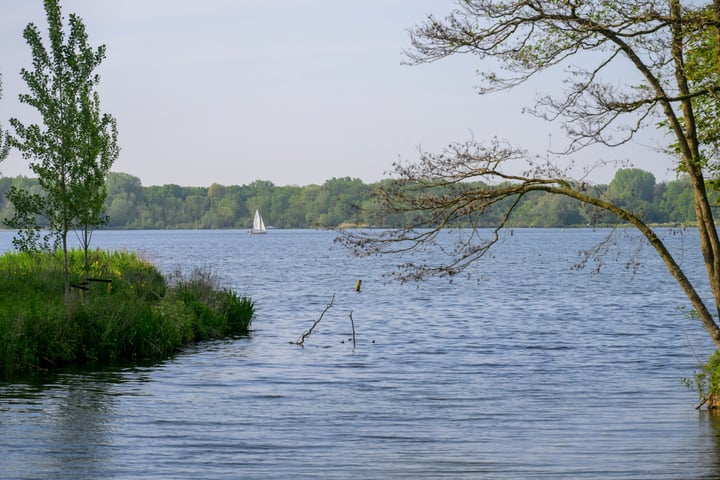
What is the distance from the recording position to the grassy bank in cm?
2234

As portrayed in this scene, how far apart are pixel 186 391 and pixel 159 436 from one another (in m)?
4.85

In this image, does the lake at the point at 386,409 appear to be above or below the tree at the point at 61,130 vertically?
below

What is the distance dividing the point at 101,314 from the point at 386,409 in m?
8.73

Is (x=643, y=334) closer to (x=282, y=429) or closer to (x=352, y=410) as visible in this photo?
(x=352, y=410)

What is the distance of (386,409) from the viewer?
63.7ft

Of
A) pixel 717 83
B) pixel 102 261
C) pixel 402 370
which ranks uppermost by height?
pixel 717 83

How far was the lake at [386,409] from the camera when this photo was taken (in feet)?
46.0

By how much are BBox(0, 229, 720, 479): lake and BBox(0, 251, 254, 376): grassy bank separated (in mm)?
816

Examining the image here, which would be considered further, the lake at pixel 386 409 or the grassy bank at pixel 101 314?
the grassy bank at pixel 101 314

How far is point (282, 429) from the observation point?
17125mm

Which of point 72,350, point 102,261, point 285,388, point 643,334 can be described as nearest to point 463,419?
point 285,388

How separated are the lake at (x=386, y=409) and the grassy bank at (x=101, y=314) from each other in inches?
32.1

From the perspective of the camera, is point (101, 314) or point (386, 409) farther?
point (101, 314)

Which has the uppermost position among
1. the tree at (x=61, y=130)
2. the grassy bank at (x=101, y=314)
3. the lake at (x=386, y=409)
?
the tree at (x=61, y=130)
